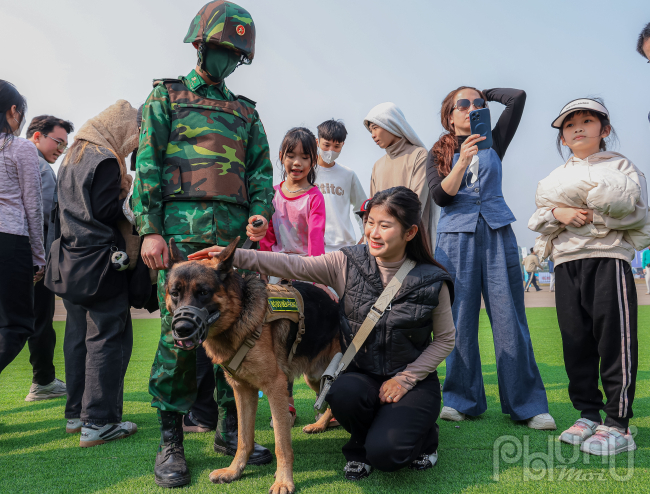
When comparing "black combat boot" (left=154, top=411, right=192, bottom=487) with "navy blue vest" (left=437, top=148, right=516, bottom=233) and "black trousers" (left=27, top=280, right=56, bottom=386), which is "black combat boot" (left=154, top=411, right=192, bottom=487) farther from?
"black trousers" (left=27, top=280, right=56, bottom=386)

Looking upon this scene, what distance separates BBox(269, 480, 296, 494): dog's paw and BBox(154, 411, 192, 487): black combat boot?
554 mm

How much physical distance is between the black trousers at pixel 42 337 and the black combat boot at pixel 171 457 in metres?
2.89

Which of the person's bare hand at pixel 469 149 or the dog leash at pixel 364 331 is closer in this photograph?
the dog leash at pixel 364 331

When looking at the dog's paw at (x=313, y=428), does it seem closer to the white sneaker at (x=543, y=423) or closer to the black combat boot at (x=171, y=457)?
the black combat boot at (x=171, y=457)

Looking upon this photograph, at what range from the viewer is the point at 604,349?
314cm

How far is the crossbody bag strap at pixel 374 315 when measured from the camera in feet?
9.30

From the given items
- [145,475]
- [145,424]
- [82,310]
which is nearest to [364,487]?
[145,475]

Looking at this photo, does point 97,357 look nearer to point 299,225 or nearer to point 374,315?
point 299,225

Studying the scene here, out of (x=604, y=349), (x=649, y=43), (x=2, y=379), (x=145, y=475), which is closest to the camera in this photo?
(x=145, y=475)

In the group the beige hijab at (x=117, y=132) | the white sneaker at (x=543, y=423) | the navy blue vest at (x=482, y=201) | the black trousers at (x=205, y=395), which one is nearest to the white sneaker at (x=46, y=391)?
the black trousers at (x=205, y=395)

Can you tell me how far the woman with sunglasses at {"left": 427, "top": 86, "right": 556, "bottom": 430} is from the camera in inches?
144

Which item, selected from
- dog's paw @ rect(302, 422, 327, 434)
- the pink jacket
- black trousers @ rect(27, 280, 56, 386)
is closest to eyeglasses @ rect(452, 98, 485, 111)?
the pink jacket

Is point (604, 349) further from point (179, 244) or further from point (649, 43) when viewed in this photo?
point (179, 244)

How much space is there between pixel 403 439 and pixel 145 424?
8.46 feet
